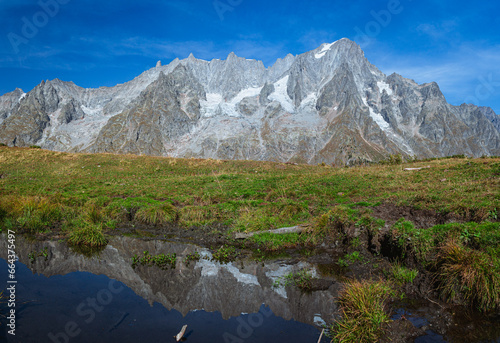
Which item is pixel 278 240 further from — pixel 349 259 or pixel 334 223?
pixel 349 259

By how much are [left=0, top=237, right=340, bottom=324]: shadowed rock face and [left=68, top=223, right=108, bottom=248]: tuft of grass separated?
613mm

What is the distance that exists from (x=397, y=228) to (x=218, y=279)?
8.24m

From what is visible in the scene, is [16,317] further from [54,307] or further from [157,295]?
[157,295]

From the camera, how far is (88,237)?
50.7ft

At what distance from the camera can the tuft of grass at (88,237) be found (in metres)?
15.4

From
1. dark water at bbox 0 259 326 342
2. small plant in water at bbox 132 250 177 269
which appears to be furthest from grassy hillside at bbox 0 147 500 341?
small plant in water at bbox 132 250 177 269

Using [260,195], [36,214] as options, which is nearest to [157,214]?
[36,214]

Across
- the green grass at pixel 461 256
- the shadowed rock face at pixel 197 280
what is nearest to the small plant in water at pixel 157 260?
the shadowed rock face at pixel 197 280

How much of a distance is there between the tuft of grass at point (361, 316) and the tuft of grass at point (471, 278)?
2.48m

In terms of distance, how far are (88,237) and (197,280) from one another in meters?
7.48

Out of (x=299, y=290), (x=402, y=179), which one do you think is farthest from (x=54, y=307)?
(x=402, y=179)

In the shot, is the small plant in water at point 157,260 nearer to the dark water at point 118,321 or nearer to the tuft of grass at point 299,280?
the dark water at point 118,321

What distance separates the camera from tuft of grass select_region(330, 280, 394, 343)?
782 centimetres

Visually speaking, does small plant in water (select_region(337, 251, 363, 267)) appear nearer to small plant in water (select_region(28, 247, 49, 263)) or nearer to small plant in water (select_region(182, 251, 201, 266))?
small plant in water (select_region(182, 251, 201, 266))
